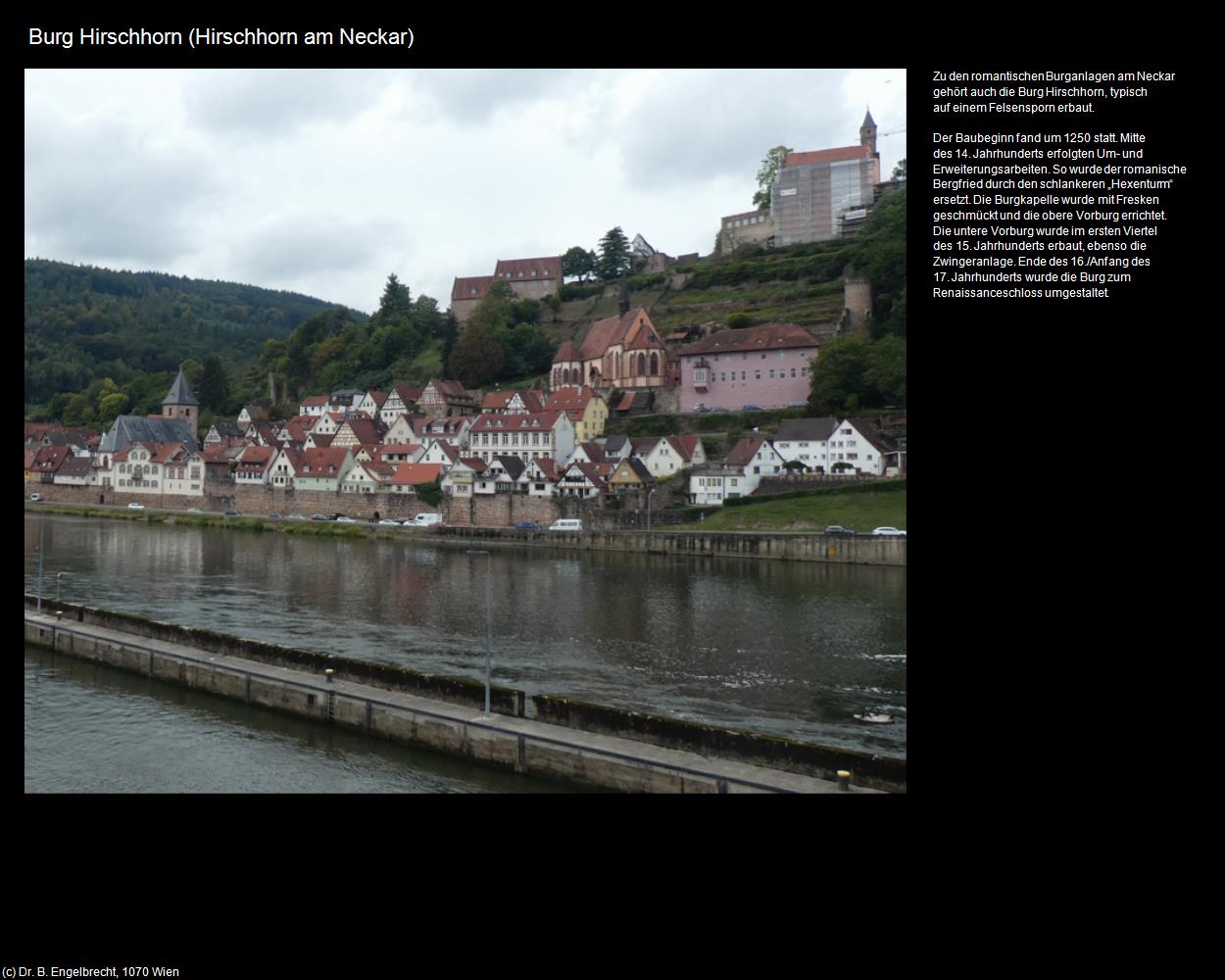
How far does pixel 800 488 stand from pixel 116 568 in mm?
32939

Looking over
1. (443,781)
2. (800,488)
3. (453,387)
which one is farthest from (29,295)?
(443,781)

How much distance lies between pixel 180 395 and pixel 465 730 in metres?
82.3

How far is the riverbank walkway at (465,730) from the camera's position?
11359 mm

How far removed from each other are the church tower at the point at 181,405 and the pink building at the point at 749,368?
50565 millimetres

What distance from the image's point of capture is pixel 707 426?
58500 millimetres

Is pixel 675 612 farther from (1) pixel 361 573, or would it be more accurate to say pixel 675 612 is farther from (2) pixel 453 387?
(2) pixel 453 387

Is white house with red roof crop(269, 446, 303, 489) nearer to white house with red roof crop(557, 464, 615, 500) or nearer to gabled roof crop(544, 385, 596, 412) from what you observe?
gabled roof crop(544, 385, 596, 412)

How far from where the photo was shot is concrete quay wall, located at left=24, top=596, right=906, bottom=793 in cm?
1151

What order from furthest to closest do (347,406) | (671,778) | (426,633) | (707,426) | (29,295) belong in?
1. (29,295)
2. (347,406)
3. (707,426)
4. (426,633)
5. (671,778)

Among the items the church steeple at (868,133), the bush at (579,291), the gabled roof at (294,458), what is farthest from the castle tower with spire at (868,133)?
the gabled roof at (294,458)

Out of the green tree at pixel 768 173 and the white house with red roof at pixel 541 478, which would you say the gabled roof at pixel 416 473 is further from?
the green tree at pixel 768 173

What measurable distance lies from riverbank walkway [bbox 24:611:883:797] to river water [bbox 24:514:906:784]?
3518mm

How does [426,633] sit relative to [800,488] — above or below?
below

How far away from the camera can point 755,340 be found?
60844 mm
